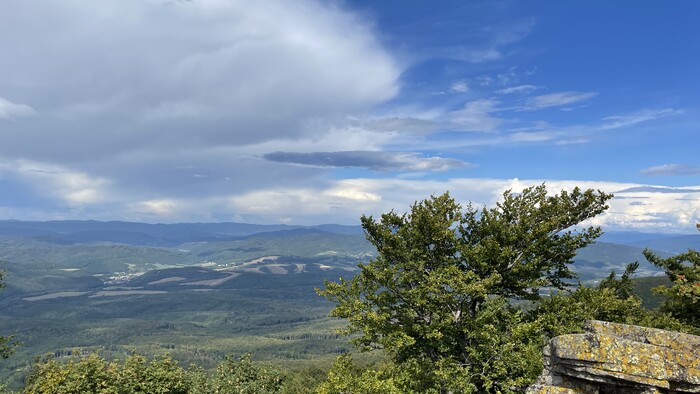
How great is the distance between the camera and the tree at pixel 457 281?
24.6 meters

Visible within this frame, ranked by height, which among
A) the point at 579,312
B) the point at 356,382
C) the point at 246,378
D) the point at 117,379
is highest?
the point at 579,312

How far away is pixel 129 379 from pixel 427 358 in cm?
2247

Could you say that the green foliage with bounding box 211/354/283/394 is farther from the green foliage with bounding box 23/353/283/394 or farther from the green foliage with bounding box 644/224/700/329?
the green foliage with bounding box 644/224/700/329

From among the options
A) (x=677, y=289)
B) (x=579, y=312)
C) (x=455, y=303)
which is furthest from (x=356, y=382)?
(x=677, y=289)

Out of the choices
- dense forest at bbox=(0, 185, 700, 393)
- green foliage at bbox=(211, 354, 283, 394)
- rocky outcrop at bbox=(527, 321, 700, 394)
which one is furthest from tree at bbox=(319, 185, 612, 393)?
green foliage at bbox=(211, 354, 283, 394)

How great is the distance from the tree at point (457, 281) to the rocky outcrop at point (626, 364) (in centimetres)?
767

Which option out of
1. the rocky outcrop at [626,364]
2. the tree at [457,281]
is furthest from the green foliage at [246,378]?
the rocky outcrop at [626,364]

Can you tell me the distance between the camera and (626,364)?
14109 mm

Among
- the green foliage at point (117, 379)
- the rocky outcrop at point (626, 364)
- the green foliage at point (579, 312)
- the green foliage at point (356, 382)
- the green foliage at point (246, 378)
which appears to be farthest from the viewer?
the green foliage at point (246, 378)

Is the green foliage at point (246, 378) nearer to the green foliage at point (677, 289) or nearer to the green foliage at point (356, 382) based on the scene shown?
the green foliage at point (356, 382)

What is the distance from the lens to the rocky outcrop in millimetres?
13742

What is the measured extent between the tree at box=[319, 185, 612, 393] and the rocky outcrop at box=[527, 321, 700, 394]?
7.67m

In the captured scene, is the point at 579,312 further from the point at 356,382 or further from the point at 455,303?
the point at 356,382

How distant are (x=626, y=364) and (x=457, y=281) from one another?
10946 mm
